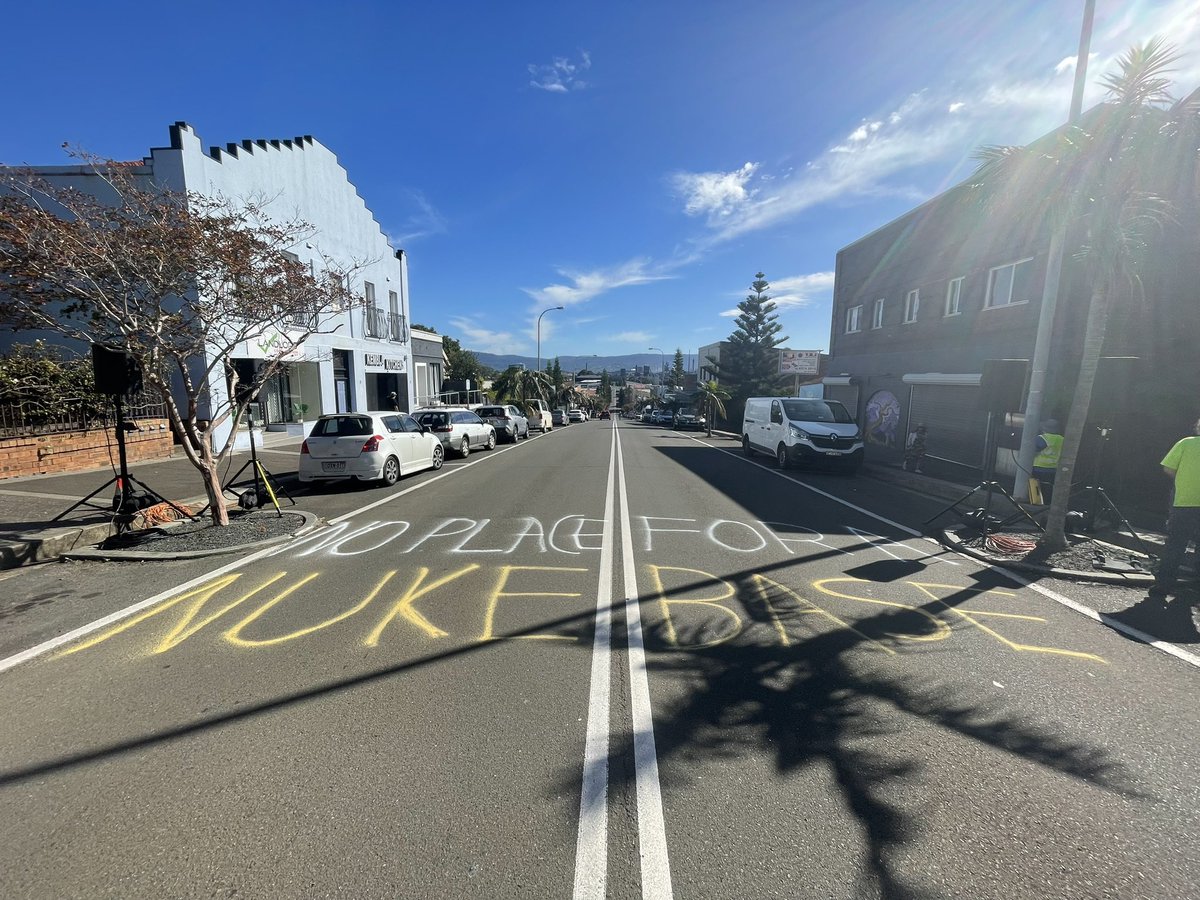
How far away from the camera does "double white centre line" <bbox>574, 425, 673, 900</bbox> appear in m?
2.16

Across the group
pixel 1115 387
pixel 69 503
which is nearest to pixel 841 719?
pixel 69 503

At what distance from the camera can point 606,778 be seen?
2701mm

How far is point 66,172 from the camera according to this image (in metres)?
13.9

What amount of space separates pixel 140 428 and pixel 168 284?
847cm

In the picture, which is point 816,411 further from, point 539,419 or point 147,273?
point 539,419

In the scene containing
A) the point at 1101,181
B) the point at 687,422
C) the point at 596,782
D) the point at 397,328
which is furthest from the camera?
the point at 687,422

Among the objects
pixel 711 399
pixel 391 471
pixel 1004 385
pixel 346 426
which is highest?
pixel 1004 385

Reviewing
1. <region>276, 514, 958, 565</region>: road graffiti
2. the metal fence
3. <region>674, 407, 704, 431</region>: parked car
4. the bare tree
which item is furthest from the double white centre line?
<region>674, 407, 704, 431</region>: parked car

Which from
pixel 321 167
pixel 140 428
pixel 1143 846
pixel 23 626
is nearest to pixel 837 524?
pixel 1143 846

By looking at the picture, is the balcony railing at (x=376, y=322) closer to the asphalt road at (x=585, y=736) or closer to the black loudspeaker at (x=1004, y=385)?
the asphalt road at (x=585, y=736)

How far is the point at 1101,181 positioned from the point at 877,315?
16152 mm

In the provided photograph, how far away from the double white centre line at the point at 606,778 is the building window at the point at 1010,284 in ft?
48.5

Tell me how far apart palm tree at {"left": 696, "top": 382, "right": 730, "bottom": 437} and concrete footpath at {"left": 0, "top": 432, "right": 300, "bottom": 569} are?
31.4 meters

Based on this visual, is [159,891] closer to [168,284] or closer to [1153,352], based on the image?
[168,284]
